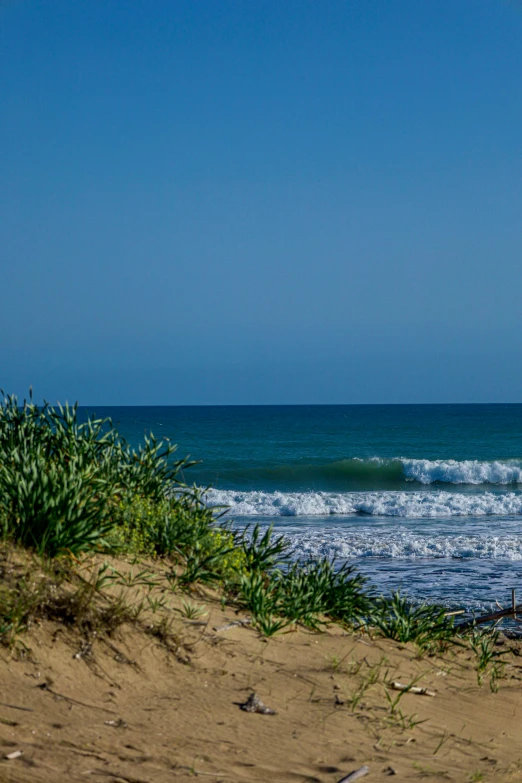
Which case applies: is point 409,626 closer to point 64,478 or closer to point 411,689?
point 411,689

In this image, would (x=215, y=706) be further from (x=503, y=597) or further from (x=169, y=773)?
(x=503, y=597)

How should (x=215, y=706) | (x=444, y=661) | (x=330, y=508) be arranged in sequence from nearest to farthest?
1. (x=215, y=706)
2. (x=444, y=661)
3. (x=330, y=508)

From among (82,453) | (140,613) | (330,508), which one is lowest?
(330,508)

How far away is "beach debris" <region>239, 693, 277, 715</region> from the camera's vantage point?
4234 millimetres

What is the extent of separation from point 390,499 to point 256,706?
17470 mm

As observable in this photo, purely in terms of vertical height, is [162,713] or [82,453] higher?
Answer: [82,453]

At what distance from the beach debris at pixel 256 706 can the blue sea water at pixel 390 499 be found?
5.47ft

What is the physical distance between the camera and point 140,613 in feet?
15.8

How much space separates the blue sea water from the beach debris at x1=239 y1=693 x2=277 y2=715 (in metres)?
1.67

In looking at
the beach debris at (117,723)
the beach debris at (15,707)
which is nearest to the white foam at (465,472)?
the beach debris at (117,723)

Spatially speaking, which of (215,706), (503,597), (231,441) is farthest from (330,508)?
(231,441)

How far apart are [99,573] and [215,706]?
1132 mm

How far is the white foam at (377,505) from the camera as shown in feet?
63.3

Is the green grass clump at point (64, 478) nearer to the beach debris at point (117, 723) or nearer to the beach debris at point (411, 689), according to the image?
the beach debris at point (117, 723)
